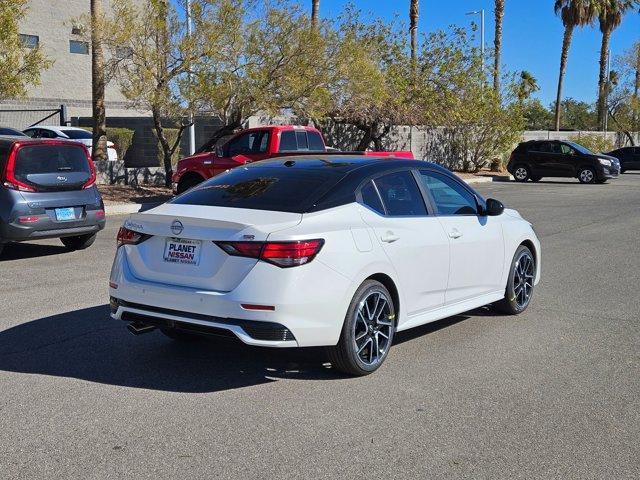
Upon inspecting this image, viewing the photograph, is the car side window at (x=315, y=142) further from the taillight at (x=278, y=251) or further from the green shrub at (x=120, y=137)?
the taillight at (x=278, y=251)

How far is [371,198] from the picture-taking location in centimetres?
612

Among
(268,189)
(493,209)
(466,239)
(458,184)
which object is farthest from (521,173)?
(268,189)

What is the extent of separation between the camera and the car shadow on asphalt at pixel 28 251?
11519mm

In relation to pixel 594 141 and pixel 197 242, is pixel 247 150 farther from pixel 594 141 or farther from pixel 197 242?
pixel 594 141

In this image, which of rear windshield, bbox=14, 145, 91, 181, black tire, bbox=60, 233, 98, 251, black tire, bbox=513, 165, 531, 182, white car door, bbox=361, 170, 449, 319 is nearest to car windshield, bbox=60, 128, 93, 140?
black tire, bbox=60, 233, 98, 251

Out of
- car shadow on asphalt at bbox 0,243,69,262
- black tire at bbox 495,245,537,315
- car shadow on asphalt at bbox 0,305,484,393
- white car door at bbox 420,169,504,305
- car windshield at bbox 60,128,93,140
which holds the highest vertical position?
car windshield at bbox 60,128,93,140

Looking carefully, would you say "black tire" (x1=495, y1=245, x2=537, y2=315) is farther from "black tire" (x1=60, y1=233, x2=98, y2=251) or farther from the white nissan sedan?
"black tire" (x1=60, y1=233, x2=98, y2=251)

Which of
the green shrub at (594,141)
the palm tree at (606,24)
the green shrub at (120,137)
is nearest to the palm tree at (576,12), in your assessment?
the palm tree at (606,24)

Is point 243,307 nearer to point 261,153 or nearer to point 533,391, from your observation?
point 533,391

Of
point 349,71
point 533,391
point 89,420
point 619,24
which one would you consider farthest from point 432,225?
point 619,24

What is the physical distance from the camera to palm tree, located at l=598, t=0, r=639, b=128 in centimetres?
5459

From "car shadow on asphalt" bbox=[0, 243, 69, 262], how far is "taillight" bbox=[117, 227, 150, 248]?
587 centimetres

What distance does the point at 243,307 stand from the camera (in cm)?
523

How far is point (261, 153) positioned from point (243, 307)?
43.4ft
